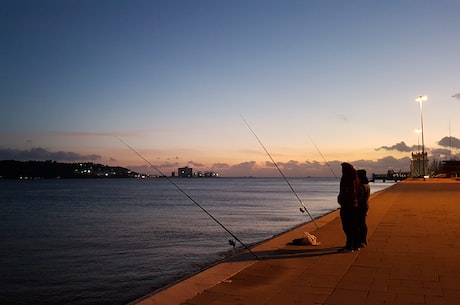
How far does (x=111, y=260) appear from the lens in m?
13.5

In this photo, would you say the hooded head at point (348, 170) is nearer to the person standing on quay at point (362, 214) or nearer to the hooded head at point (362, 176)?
the person standing on quay at point (362, 214)

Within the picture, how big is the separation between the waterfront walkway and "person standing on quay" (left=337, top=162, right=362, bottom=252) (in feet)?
0.96

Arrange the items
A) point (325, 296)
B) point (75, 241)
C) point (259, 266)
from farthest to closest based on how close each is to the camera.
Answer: point (75, 241) → point (259, 266) → point (325, 296)

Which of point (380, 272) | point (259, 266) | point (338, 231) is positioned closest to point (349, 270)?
point (380, 272)

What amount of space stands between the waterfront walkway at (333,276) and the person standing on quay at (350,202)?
0.96 feet

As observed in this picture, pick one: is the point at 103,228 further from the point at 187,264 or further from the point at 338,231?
the point at 338,231

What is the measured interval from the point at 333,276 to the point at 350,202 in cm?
223

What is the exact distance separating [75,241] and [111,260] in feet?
18.7

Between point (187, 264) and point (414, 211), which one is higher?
point (414, 211)

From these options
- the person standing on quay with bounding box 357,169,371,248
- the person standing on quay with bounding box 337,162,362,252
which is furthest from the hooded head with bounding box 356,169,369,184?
the person standing on quay with bounding box 337,162,362,252

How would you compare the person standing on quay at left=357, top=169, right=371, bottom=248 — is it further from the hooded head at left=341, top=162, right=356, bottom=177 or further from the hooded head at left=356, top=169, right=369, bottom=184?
the hooded head at left=341, top=162, right=356, bottom=177

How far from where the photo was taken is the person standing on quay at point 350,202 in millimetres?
8242

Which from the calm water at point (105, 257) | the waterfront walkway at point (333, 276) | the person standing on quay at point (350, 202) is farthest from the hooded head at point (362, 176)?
the calm water at point (105, 257)

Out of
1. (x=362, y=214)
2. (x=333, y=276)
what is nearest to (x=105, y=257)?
(x=362, y=214)
